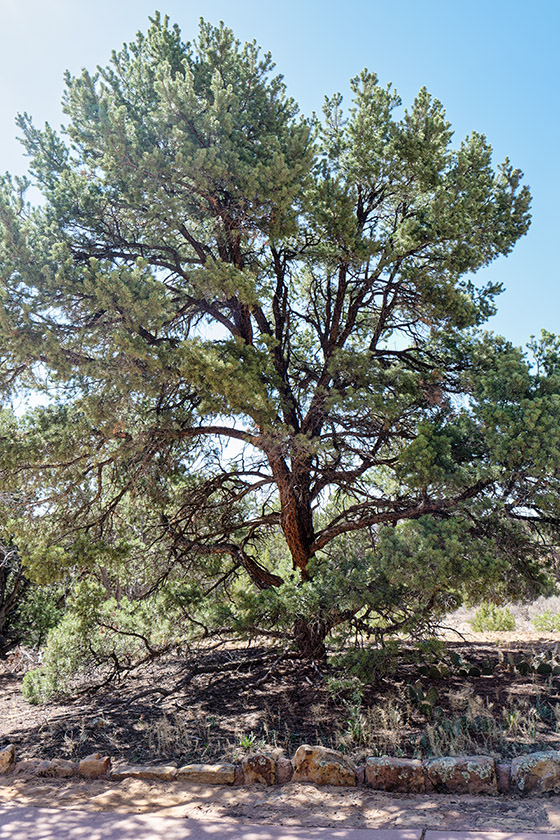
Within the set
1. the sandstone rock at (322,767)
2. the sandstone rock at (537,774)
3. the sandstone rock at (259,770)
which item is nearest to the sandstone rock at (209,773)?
the sandstone rock at (259,770)

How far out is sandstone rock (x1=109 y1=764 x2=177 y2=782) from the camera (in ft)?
15.8

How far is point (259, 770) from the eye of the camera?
4.66 m

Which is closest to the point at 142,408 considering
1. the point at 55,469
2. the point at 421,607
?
the point at 55,469

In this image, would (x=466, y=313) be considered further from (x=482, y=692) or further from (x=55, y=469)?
(x=55, y=469)

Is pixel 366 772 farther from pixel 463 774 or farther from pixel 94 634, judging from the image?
pixel 94 634

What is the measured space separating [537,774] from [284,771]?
190 cm

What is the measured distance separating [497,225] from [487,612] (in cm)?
906

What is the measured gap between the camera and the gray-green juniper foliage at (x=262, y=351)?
5.72 meters

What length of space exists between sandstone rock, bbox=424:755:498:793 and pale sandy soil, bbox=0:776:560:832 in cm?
11

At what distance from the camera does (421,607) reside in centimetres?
585

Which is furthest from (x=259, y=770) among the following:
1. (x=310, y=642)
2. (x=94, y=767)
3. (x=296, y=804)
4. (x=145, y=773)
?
(x=310, y=642)

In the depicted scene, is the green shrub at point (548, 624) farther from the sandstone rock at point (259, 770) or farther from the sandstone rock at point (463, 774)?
the sandstone rock at point (259, 770)

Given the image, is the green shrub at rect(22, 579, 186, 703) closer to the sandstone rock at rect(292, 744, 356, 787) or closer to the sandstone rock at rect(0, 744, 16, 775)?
the sandstone rock at rect(0, 744, 16, 775)

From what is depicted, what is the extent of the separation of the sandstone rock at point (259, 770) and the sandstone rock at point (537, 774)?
1816mm
